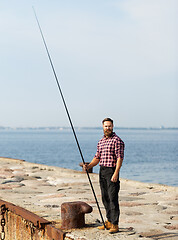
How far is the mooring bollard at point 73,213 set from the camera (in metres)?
5.97

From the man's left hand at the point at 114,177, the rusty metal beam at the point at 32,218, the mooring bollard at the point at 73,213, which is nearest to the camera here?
the man's left hand at the point at 114,177

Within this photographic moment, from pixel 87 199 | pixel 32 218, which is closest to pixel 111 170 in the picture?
pixel 32 218

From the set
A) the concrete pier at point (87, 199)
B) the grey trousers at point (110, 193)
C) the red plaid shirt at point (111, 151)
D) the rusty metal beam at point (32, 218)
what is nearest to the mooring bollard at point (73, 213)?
the concrete pier at point (87, 199)

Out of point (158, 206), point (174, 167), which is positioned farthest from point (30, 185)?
point (174, 167)

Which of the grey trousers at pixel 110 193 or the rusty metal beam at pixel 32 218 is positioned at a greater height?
the grey trousers at pixel 110 193

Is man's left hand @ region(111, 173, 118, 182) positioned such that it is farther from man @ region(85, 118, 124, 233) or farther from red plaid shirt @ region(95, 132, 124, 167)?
red plaid shirt @ region(95, 132, 124, 167)

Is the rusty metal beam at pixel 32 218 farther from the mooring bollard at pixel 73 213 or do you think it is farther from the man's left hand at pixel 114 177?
the man's left hand at pixel 114 177

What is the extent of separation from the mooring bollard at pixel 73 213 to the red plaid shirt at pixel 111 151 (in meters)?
0.66

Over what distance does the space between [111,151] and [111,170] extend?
25 centimetres

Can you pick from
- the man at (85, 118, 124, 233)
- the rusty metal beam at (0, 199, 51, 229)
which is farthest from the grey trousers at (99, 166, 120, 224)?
the rusty metal beam at (0, 199, 51, 229)

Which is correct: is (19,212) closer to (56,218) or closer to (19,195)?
(56,218)

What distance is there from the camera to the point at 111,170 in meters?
5.89

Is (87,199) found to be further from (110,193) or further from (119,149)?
(119,149)

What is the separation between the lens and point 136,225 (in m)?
7.20
